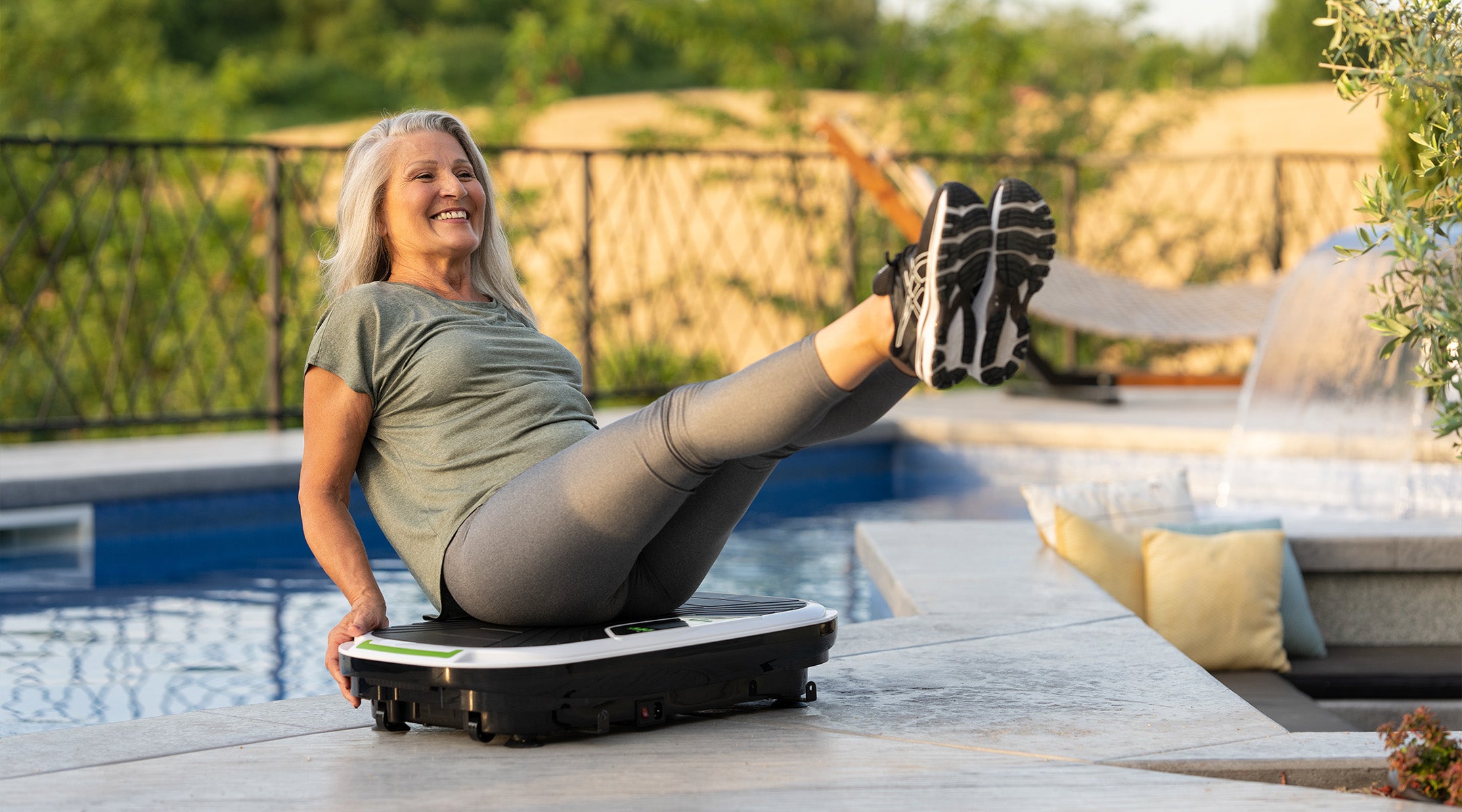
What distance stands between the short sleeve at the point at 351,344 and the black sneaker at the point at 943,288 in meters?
0.74

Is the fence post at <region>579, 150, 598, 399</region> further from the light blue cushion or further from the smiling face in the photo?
the smiling face

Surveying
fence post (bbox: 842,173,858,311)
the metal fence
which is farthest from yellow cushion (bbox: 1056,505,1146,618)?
fence post (bbox: 842,173,858,311)

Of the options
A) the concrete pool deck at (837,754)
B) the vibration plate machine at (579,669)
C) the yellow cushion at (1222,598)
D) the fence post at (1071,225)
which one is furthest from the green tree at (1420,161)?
the fence post at (1071,225)

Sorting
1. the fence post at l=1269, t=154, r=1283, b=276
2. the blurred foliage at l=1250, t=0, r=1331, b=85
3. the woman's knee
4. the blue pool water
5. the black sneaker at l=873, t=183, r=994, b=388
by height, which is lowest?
the blue pool water

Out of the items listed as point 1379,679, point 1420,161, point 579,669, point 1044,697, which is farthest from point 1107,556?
point 579,669

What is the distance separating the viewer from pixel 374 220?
6.75ft

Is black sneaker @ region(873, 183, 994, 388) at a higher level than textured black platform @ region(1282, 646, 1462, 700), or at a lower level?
higher

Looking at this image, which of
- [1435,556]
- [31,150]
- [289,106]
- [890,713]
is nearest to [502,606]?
[890,713]

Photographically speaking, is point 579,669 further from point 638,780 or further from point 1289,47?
point 1289,47

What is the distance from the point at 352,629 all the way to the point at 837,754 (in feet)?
2.10

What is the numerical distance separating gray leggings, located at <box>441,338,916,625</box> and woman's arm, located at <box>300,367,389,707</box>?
4.6 inches

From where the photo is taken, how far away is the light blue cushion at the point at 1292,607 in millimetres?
2840

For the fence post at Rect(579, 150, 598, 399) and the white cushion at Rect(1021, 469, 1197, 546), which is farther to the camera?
the fence post at Rect(579, 150, 598, 399)

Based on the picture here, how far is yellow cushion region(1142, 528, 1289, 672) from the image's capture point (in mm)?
2717
